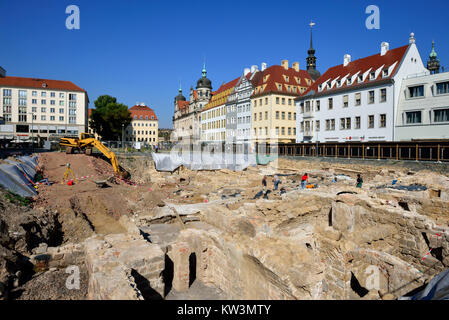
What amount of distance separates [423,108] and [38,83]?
70.4 m

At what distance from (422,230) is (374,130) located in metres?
27.9

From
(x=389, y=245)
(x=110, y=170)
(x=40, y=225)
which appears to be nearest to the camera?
(x=389, y=245)

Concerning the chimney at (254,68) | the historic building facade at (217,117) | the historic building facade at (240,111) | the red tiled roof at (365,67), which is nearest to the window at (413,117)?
the red tiled roof at (365,67)

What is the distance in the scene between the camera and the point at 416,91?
102 ft

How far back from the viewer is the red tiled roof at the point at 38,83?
6259 centimetres

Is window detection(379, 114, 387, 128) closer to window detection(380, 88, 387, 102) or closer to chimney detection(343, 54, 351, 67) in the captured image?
window detection(380, 88, 387, 102)

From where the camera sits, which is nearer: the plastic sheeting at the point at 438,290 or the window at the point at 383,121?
the plastic sheeting at the point at 438,290

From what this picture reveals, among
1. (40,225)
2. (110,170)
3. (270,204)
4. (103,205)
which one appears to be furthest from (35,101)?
(270,204)

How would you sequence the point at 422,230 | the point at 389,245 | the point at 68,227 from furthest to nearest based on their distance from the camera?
the point at 68,227 → the point at 389,245 → the point at 422,230

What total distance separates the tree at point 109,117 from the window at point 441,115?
52728 mm

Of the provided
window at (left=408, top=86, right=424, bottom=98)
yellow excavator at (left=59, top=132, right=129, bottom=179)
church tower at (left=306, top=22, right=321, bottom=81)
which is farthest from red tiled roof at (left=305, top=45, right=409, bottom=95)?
yellow excavator at (left=59, top=132, right=129, bottom=179)

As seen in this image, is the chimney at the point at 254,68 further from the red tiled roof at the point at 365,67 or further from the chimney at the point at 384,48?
the chimney at the point at 384,48
